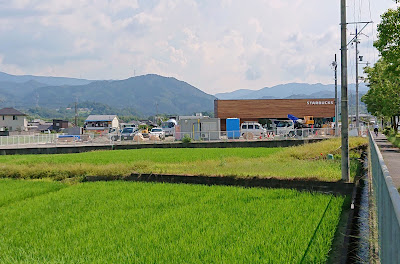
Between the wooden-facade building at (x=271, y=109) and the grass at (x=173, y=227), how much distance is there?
4309cm

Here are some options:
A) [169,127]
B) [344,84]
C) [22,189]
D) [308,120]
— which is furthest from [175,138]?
[344,84]

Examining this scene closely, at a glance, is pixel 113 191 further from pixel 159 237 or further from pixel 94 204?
pixel 159 237


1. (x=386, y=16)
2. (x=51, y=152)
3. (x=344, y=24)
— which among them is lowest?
(x=51, y=152)

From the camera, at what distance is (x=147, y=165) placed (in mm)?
16719

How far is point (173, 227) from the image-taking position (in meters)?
7.10

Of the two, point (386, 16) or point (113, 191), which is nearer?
point (113, 191)

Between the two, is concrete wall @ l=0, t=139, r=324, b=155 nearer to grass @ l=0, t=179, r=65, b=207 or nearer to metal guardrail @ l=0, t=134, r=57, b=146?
metal guardrail @ l=0, t=134, r=57, b=146

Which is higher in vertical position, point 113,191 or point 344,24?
point 344,24

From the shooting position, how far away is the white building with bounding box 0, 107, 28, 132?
78812mm

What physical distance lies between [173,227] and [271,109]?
1907 inches

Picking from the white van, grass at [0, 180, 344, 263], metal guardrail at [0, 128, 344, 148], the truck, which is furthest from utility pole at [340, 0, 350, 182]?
the truck

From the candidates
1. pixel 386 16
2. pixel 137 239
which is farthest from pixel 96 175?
pixel 386 16

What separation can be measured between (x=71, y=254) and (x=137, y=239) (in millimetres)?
1059

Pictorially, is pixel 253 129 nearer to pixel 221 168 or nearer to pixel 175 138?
pixel 175 138
